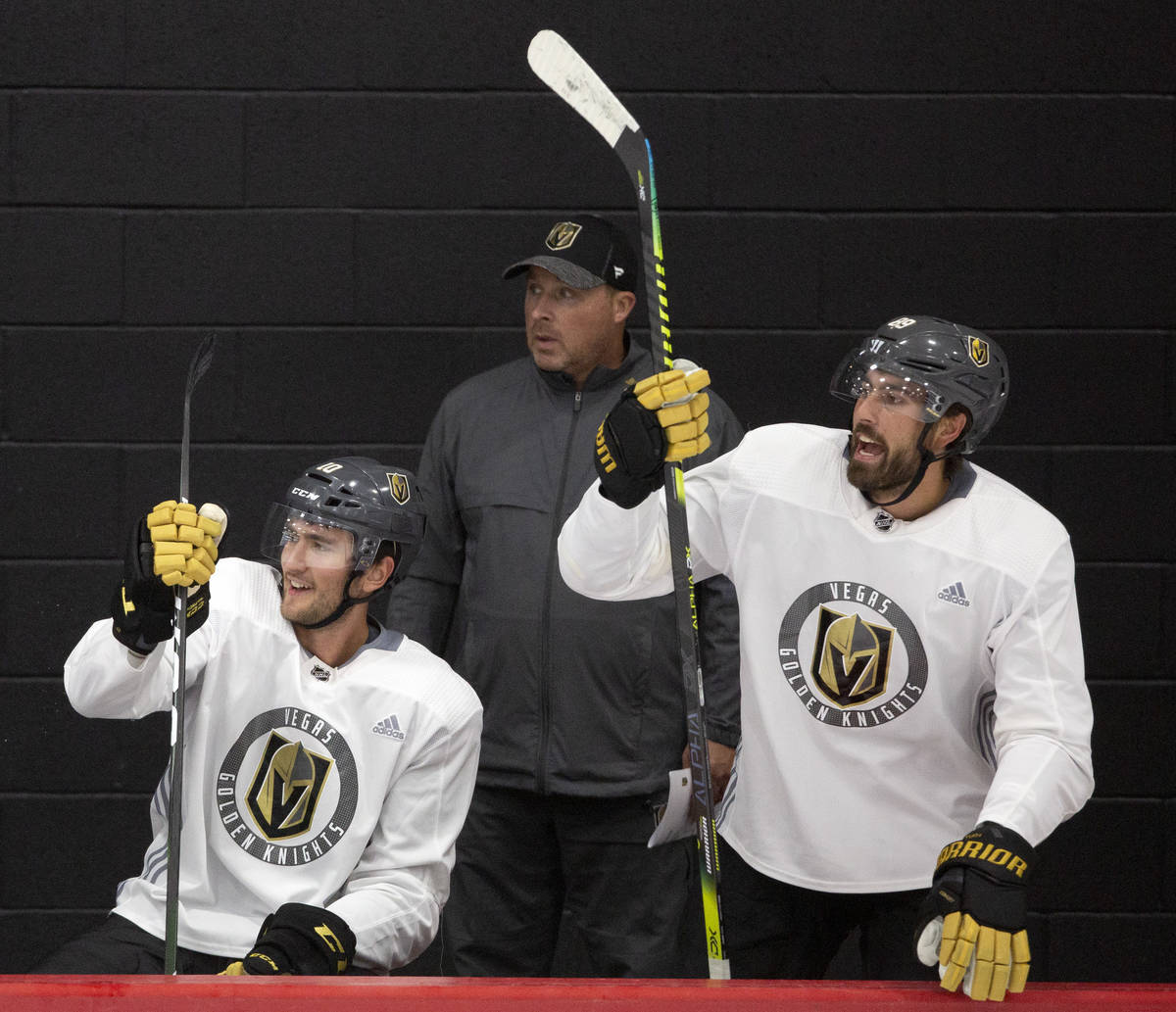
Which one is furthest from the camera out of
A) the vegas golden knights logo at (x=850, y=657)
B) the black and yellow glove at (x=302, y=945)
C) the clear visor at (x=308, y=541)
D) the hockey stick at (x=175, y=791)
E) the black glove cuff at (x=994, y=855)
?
the clear visor at (x=308, y=541)

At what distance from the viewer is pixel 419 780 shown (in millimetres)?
2129

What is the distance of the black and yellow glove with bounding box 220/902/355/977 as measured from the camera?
5.95ft

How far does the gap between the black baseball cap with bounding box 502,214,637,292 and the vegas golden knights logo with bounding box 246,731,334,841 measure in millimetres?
1004

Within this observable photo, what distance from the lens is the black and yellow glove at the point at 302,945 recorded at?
5.95 ft

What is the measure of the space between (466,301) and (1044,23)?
1.36m

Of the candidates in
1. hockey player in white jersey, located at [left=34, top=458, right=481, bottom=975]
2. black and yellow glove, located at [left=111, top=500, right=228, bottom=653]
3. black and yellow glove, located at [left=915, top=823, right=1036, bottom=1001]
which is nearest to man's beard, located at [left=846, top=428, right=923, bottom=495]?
black and yellow glove, located at [left=915, top=823, right=1036, bottom=1001]

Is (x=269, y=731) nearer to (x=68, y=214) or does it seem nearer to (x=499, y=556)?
(x=499, y=556)

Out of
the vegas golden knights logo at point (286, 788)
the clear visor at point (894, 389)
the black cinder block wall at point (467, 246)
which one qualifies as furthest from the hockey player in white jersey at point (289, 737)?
the black cinder block wall at point (467, 246)

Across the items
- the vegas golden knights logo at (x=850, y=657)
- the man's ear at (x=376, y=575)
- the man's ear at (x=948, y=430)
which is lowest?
the vegas golden knights logo at (x=850, y=657)

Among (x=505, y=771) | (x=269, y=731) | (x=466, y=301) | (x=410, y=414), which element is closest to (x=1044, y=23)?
(x=466, y=301)

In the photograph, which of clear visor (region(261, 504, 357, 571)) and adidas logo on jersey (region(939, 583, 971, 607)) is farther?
clear visor (region(261, 504, 357, 571))

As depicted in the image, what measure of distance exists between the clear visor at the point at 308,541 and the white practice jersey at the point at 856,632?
38 centimetres

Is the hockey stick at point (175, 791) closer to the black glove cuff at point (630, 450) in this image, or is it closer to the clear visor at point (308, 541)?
the clear visor at point (308, 541)

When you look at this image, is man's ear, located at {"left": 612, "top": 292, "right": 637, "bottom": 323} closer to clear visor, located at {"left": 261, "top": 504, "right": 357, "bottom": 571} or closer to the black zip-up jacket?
the black zip-up jacket
